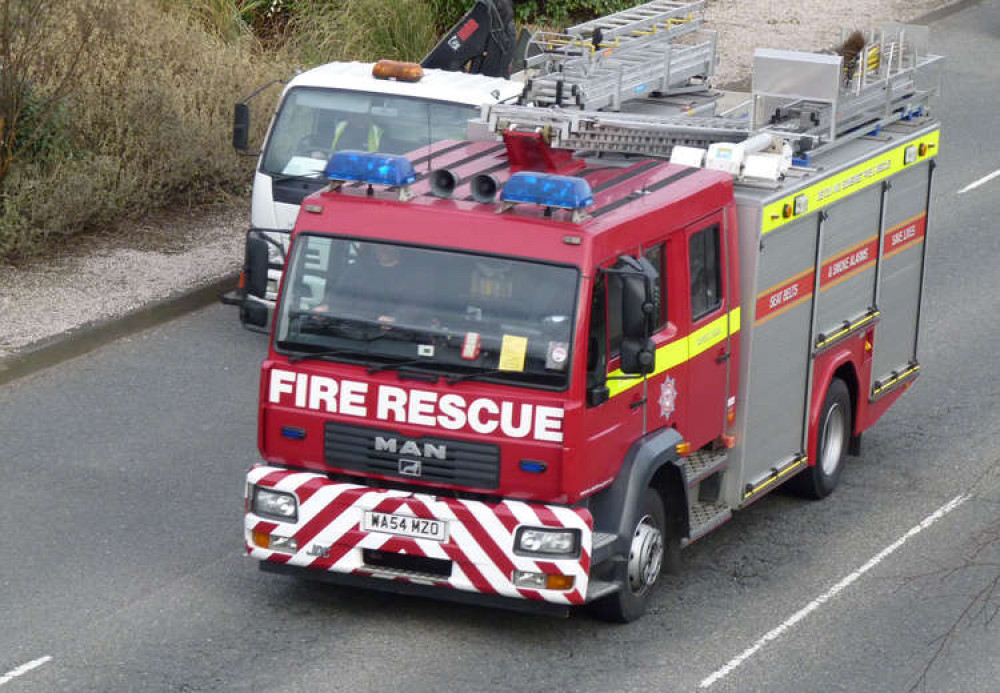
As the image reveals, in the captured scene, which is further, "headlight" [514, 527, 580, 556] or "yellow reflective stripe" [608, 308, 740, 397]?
"yellow reflective stripe" [608, 308, 740, 397]

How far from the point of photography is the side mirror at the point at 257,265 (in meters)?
10.0

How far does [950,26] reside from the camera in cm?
2817

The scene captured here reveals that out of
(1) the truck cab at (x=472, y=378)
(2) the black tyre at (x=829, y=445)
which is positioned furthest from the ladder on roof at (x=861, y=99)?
(1) the truck cab at (x=472, y=378)

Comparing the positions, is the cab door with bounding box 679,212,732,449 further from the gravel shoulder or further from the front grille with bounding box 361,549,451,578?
the gravel shoulder

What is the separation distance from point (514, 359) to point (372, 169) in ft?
4.22

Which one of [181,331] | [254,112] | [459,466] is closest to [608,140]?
[459,466]

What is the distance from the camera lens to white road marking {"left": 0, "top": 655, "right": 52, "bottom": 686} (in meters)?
9.41

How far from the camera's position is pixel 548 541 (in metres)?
9.47

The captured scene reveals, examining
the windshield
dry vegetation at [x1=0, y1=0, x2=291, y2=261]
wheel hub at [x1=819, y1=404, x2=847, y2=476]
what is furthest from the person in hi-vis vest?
wheel hub at [x1=819, y1=404, x2=847, y2=476]

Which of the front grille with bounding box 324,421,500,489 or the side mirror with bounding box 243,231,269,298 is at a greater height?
the side mirror with bounding box 243,231,269,298

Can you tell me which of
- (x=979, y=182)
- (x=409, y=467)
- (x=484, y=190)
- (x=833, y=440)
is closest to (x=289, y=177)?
(x=833, y=440)

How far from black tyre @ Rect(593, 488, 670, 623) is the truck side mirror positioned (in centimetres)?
84

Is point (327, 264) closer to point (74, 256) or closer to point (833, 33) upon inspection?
point (74, 256)

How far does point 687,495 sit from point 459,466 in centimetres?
159
